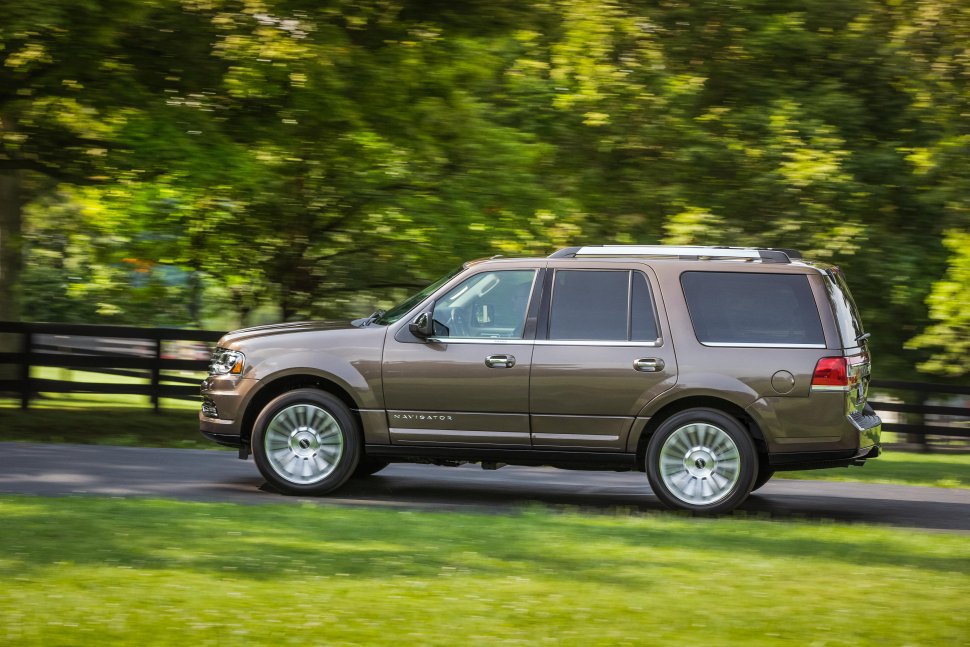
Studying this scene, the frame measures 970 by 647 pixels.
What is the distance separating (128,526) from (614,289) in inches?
165

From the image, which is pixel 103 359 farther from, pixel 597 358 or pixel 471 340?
pixel 597 358

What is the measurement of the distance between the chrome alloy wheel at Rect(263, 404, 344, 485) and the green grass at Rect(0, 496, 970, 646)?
105 cm

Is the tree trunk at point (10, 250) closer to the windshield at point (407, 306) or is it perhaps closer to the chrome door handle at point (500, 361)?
the windshield at point (407, 306)

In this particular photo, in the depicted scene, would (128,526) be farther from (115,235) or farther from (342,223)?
(342,223)

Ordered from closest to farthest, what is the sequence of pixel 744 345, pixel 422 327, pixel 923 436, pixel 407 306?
pixel 744 345, pixel 422 327, pixel 407 306, pixel 923 436

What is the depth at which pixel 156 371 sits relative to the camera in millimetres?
18391

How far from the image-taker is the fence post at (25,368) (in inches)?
714

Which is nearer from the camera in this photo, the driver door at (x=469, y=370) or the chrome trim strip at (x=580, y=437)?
the chrome trim strip at (x=580, y=437)

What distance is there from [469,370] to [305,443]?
1.51 meters

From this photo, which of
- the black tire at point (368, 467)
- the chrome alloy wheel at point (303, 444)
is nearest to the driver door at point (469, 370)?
the chrome alloy wheel at point (303, 444)

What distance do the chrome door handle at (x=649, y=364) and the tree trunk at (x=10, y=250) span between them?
1224 centimetres

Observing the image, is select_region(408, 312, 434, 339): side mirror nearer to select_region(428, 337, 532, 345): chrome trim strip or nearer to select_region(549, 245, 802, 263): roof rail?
select_region(428, 337, 532, 345): chrome trim strip

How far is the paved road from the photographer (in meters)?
10.9

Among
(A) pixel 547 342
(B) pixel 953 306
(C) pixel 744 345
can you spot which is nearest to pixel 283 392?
(A) pixel 547 342
